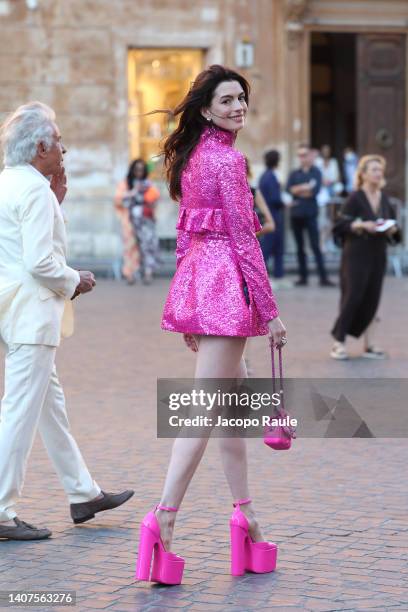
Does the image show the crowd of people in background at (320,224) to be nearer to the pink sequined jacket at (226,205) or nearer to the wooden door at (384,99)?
the wooden door at (384,99)

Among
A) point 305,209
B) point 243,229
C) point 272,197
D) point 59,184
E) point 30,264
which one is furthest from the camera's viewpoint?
point 305,209

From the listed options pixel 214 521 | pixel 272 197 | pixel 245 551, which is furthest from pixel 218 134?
pixel 272 197

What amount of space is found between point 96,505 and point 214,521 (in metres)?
0.54

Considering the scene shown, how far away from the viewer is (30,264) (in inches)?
233

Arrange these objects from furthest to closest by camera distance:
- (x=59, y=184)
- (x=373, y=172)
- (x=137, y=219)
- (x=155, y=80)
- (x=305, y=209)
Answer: (x=155, y=80), (x=137, y=219), (x=305, y=209), (x=373, y=172), (x=59, y=184)

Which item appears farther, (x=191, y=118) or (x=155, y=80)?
(x=155, y=80)

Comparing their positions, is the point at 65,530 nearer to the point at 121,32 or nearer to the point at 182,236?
the point at 182,236

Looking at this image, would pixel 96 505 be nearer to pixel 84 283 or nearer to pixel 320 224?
pixel 84 283

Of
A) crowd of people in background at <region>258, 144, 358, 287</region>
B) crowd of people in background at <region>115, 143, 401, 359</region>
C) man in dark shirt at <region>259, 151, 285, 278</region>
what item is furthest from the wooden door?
man in dark shirt at <region>259, 151, 285, 278</region>

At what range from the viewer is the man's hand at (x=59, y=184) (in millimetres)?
6315

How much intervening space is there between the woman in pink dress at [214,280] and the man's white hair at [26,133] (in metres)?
0.78

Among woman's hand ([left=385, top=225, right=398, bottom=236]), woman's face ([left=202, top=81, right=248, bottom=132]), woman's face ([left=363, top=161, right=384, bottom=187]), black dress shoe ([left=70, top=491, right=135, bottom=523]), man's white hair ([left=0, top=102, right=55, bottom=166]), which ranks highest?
woman's face ([left=202, top=81, right=248, bottom=132])

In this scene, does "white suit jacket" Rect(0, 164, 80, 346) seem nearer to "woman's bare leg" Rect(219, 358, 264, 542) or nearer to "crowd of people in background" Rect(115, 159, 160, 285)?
"woman's bare leg" Rect(219, 358, 264, 542)

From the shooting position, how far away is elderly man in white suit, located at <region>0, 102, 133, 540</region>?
596 cm
